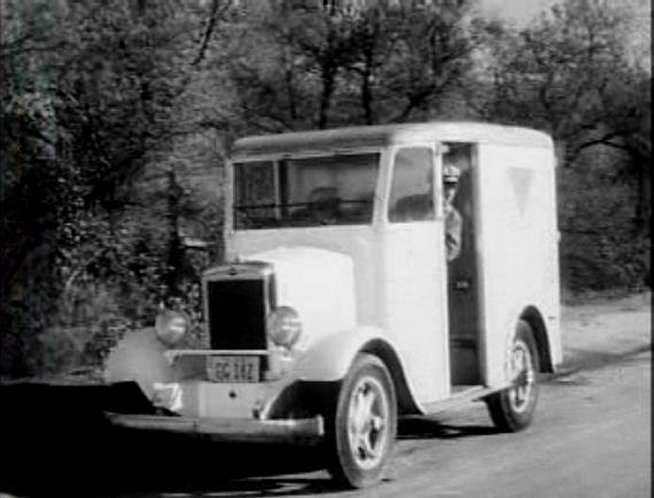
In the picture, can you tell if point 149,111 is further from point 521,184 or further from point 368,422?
point 368,422

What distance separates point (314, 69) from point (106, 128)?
14.0ft

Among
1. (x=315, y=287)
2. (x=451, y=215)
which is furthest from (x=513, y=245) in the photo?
(x=315, y=287)

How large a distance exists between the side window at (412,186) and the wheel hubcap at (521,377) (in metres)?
1.66

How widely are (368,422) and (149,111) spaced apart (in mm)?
5357

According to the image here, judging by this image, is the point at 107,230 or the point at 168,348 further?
the point at 107,230

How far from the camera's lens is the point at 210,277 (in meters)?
7.73

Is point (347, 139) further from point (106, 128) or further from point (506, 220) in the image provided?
point (106, 128)

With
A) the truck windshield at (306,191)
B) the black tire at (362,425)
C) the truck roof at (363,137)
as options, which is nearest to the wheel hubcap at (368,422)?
the black tire at (362,425)

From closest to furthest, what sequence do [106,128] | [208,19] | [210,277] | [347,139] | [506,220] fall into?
[210,277] < [347,139] < [506,220] < [106,128] < [208,19]

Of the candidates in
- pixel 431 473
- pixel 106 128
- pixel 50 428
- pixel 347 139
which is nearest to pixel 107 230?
pixel 106 128

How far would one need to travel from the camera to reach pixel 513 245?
9.60m

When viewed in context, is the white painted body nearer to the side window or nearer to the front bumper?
the side window

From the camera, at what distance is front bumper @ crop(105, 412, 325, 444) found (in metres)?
7.07

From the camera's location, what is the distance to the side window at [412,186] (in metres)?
8.37
